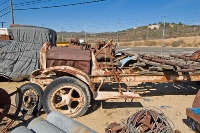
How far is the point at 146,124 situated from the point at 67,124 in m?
1.29

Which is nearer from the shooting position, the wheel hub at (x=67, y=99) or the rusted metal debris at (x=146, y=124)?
the rusted metal debris at (x=146, y=124)

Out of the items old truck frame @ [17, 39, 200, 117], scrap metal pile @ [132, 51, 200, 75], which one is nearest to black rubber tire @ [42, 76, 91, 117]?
old truck frame @ [17, 39, 200, 117]

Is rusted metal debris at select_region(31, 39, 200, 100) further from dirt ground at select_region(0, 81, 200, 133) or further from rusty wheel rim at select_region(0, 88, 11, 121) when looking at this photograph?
rusty wheel rim at select_region(0, 88, 11, 121)

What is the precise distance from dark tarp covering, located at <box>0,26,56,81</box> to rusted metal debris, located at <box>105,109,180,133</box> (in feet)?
20.0

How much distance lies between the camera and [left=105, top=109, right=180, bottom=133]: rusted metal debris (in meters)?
3.07

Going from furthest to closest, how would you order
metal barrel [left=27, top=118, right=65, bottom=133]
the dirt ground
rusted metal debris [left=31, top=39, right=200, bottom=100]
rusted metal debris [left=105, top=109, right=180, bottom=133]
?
rusted metal debris [left=31, top=39, right=200, bottom=100] → the dirt ground → rusted metal debris [left=105, top=109, right=180, bottom=133] → metal barrel [left=27, top=118, right=65, bottom=133]

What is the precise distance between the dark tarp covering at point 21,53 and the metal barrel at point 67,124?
5.38 m

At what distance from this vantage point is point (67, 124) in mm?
3166

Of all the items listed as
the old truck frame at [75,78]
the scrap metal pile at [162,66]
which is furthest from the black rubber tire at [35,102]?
the scrap metal pile at [162,66]

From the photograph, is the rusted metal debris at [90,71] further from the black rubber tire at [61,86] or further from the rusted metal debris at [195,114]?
the rusted metal debris at [195,114]

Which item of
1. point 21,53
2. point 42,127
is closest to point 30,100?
point 42,127

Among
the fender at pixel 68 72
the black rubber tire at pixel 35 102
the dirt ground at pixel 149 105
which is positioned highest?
the fender at pixel 68 72

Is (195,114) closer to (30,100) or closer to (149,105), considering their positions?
(149,105)

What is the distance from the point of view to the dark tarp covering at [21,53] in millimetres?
8148
